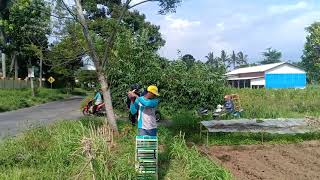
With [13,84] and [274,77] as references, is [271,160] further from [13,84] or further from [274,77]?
[274,77]

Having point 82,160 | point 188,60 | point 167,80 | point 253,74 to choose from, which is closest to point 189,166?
point 82,160

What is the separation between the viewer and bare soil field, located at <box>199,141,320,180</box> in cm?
873

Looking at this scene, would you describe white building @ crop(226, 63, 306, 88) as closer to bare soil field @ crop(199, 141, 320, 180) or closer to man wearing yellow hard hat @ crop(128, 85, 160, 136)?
bare soil field @ crop(199, 141, 320, 180)

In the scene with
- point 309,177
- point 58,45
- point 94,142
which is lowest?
point 309,177

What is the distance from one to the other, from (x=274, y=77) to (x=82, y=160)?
5624 centimetres

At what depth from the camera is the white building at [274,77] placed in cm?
6106

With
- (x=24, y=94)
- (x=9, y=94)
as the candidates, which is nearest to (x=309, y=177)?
(x=9, y=94)

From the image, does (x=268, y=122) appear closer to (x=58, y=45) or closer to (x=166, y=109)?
(x=58, y=45)

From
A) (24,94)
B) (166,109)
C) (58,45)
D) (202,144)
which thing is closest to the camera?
(202,144)

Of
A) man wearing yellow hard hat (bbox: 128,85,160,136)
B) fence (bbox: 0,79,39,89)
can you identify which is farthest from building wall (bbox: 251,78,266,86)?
man wearing yellow hard hat (bbox: 128,85,160,136)

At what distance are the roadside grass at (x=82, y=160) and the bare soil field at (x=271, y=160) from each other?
34.8 inches

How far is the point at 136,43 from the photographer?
916 inches

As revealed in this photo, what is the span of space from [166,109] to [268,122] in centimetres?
902

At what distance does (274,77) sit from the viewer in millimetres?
61594
